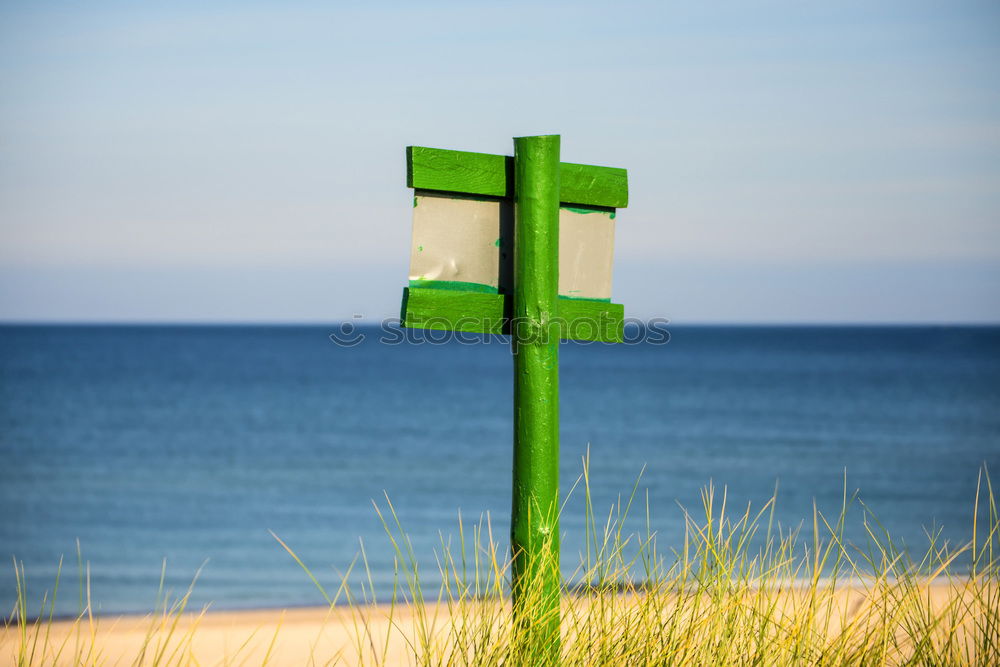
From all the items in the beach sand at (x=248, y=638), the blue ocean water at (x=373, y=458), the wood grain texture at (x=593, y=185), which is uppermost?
the wood grain texture at (x=593, y=185)

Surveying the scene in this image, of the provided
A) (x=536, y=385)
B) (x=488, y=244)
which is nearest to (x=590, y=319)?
(x=536, y=385)

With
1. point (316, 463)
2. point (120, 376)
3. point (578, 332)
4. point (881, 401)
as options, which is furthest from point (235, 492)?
point (120, 376)

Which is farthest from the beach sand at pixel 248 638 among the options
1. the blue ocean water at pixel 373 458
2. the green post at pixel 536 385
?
the green post at pixel 536 385

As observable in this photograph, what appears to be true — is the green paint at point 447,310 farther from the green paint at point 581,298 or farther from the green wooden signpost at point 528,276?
the green paint at point 581,298

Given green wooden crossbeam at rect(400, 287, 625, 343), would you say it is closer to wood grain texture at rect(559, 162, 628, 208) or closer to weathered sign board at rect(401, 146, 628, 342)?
weathered sign board at rect(401, 146, 628, 342)

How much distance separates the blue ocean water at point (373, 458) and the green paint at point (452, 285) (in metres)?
1.82

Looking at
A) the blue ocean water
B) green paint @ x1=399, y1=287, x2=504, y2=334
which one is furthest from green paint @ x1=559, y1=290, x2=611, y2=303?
the blue ocean water

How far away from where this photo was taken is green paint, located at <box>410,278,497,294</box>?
312 centimetres

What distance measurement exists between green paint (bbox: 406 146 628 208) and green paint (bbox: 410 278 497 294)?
0.30 m

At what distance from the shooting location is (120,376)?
54594mm

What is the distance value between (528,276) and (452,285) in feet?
0.83

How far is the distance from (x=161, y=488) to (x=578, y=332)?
15.4 metres

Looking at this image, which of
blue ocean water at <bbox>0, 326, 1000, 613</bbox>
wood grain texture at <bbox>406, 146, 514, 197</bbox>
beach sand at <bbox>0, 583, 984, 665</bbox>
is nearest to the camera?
wood grain texture at <bbox>406, 146, 514, 197</bbox>

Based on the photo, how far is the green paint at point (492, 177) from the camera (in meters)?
3.07
